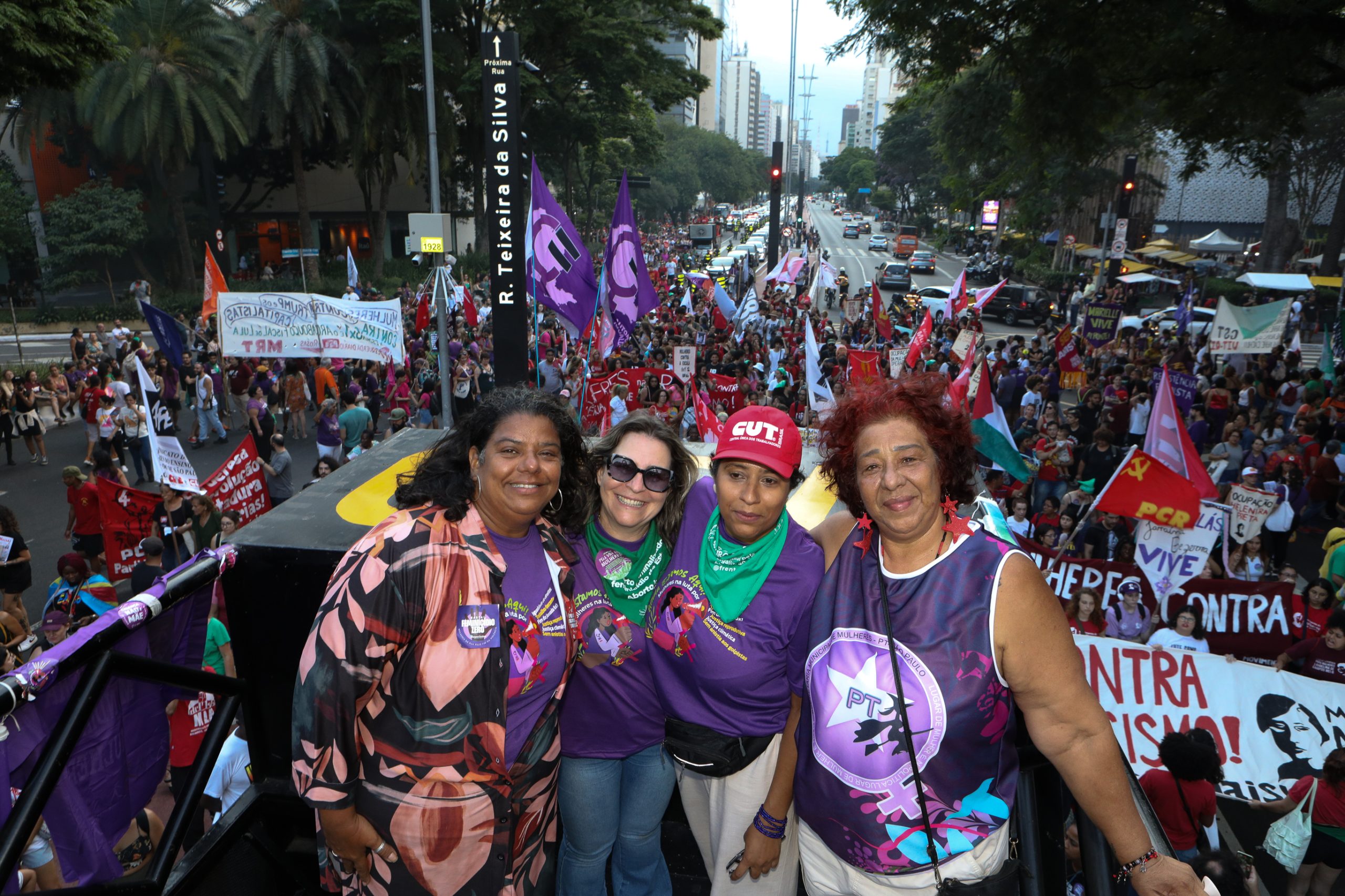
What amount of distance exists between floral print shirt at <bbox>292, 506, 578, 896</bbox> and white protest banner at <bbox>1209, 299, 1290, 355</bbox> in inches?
628

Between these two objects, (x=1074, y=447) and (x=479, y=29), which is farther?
(x=479, y=29)

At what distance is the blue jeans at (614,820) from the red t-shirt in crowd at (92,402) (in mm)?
13230

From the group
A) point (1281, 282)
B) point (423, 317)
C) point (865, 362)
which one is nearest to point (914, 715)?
point (865, 362)

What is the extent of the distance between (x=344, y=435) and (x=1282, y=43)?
504 inches

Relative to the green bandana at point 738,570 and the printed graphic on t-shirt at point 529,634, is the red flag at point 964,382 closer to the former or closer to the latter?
the green bandana at point 738,570

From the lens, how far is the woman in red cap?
2.33m

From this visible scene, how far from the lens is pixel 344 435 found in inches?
486

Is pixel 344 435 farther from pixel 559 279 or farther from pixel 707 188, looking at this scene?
pixel 707 188

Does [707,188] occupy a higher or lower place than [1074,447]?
higher

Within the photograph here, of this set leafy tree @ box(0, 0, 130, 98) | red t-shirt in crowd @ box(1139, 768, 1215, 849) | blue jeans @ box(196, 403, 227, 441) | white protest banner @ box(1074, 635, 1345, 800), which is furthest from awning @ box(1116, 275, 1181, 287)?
red t-shirt in crowd @ box(1139, 768, 1215, 849)

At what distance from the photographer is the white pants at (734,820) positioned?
244cm

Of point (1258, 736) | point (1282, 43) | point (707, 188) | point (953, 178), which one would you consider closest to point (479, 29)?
point (953, 178)

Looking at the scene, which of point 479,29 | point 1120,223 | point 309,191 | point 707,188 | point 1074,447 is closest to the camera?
point 1074,447

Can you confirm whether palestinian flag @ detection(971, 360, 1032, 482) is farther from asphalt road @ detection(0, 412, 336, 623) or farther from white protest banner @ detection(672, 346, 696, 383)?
asphalt road @ detection(0, 412, 336, 623)
